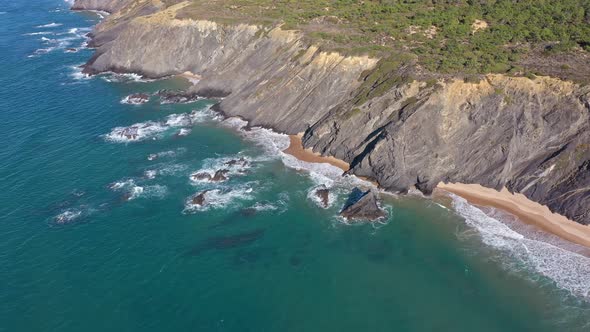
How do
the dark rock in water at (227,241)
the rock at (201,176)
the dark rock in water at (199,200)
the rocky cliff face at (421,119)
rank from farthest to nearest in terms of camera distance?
the rock at (201,176), the dark rock in water at (199,200), the rocky cliff face at (421,119), the dark rock in water at (227,241)

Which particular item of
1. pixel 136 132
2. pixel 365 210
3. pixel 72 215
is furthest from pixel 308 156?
pixel 72 215

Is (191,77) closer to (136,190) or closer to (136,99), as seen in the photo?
(136,99)

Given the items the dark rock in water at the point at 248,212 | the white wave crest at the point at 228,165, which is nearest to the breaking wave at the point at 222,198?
the dark rock in water at the point at 248,212

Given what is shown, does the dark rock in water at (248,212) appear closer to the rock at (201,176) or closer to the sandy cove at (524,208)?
the rock at (201,176)

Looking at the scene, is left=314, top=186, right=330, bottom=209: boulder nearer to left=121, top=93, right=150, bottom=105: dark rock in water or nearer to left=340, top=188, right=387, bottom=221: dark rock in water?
left=340, top=188, right=387, bottom=221: dark rock in water

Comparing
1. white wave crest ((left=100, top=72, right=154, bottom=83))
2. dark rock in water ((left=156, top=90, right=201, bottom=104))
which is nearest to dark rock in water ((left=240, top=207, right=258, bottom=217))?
dark rock in water ((left=156, top=90, right=201, bottom=104))

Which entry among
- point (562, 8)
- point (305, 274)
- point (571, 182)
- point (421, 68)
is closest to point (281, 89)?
point (421, 68)

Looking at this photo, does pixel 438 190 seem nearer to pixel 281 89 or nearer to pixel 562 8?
pixel 281 89
